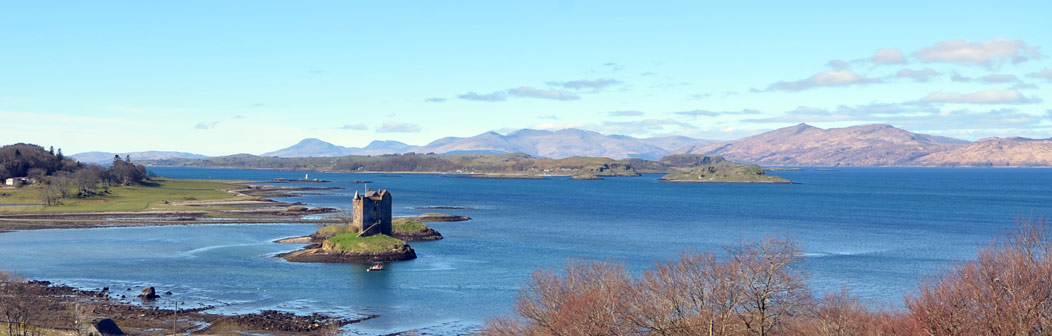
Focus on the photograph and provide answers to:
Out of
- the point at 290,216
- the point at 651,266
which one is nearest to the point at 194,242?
the point at 290,216

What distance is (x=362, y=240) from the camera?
88562 mm

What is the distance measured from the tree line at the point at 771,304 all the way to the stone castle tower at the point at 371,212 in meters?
51.9

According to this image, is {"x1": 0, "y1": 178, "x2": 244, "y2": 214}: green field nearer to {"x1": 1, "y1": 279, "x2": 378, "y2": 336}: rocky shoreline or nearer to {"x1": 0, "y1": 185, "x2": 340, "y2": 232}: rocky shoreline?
{"x1": 0, "y1": 185, "x2": 340, "y2": 232}: rocky shoreline

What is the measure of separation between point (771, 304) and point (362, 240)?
188ft

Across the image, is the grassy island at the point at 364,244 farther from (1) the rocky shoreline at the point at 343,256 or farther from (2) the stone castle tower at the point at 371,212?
(2) the stone castle tower at the point at 371,212

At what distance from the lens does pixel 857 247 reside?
9406cm

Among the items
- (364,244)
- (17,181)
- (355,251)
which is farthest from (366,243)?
(17,181)

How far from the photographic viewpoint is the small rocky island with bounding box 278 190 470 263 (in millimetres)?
85625

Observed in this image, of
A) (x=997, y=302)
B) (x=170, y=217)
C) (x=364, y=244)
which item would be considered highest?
(x=997, y=302)

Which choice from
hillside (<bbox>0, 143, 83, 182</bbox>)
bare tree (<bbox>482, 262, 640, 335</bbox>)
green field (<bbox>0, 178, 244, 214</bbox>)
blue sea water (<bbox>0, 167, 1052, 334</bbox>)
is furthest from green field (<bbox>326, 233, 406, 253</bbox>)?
hillside (<bbox>0, 143, 83, 182</bbox>)

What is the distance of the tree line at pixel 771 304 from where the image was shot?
97.2 feet

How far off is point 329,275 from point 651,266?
27.3m

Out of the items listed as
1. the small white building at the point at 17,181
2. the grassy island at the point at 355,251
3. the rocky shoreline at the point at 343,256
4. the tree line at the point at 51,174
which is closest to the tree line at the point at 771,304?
the rocky shoreline at the point at 343,256

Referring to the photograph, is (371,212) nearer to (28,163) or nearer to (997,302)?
(997,302)
